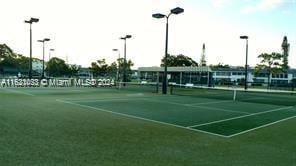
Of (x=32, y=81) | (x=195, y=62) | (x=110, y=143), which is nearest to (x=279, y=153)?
(x=110, y=143)

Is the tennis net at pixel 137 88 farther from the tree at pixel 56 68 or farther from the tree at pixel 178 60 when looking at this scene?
the tree at pixel 178 60

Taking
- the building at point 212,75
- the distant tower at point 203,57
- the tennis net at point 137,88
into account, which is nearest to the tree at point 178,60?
the distant tower at point 203,57

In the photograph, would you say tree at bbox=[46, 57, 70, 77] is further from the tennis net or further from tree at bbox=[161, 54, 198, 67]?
the tennis net

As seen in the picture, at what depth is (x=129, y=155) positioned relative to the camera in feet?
16.8

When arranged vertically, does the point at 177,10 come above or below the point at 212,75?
above

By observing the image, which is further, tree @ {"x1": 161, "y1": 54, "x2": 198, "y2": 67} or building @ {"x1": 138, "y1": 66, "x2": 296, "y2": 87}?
tree @ {"x1": 161, "y1": 54, "x2": 198, "y2": 67}

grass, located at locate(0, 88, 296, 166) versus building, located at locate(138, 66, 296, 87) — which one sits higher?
building, located at locate(138, 66, 296, 87)

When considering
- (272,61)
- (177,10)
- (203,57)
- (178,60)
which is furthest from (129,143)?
(203,57)

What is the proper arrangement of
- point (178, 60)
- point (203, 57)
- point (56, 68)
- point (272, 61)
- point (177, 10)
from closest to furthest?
point (177, 10) → point (272, 61) → point (56, 68) → point (178, 60) → point (203, 57)

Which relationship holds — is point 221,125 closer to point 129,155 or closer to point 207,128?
point 207,128

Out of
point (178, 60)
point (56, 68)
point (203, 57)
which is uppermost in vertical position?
point (203, 57)

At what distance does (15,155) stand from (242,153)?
395 centimetres

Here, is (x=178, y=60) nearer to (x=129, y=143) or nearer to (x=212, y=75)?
(x=212, y=75)

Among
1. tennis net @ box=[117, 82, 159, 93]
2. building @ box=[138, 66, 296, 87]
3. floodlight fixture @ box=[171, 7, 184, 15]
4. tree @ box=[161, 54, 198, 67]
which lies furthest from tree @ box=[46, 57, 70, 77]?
floodlight fixture @ box=[171, 7, 184, 15]
